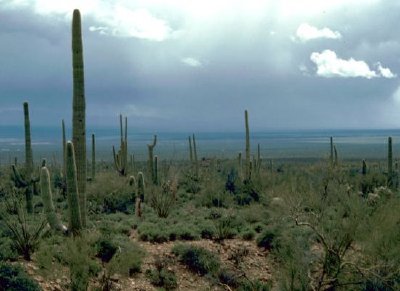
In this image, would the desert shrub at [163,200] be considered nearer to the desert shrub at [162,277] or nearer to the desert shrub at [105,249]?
the desert shrub at [162,277]

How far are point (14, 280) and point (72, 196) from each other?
3956mm

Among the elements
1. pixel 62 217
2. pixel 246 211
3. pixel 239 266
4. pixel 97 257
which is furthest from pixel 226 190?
pixel 97 257

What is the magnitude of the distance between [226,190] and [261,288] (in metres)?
15.8

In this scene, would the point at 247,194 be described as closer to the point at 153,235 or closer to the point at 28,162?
the point at 28,162

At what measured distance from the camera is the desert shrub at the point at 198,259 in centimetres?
1700

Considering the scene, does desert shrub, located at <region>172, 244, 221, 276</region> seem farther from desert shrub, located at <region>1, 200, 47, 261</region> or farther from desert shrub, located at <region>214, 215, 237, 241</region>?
desert shrub, located at <region>1, 200, 47, 261</region>

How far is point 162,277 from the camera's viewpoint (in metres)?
16.0

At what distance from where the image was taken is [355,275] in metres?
13.7

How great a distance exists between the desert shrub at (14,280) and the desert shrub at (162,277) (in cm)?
390

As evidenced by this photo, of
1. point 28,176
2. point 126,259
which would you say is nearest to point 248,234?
point 126,259

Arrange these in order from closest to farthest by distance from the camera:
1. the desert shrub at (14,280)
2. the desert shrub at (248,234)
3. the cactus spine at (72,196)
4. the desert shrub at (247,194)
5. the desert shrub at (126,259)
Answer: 1. the desert shrub at (14,280)
2. the desert shrub at (126,259)
3. the cactus spine at (72,196)
4. the desert shrub at (248,234)
5. the desert shrub at (247,194)

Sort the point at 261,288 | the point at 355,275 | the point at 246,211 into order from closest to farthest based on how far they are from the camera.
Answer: the point at 355,275, the point at 261,288, the point at 246,211

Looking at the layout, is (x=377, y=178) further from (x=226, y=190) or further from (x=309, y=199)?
(x=309, y=199)

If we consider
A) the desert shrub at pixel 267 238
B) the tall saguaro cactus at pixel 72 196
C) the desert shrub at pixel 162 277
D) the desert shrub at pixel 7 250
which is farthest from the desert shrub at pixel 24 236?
the desert shrub at pixel 267 238
